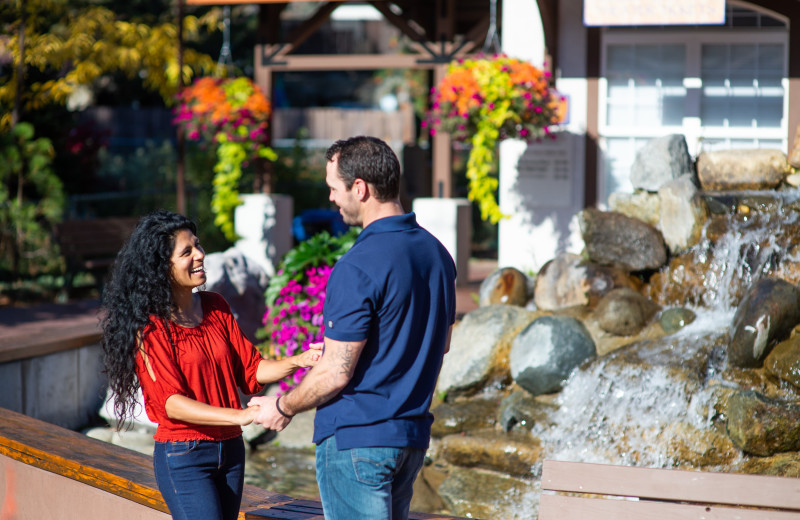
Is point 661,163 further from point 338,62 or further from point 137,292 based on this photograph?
point 137,292

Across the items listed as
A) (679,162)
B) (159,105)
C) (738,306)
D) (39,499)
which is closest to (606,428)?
(738,306)

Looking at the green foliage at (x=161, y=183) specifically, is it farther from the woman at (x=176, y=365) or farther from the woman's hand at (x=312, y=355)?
the woman's hand at (x=312, y=355)

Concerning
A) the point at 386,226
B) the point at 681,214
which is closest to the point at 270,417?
the point at 386,226

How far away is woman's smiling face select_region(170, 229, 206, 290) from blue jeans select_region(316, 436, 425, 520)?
79cm

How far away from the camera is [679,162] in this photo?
26.8 ft

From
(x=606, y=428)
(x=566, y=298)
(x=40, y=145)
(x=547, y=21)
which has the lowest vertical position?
(x=606, y=428)

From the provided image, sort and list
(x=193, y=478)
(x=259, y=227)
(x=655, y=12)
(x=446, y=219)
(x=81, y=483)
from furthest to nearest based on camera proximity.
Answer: (x=259, y=227), (x=446, y=219), (x=655, y=12), (x=81, y=483), (x=193, y=478)

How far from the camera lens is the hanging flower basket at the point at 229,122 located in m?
9.45

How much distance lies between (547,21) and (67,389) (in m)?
5.55

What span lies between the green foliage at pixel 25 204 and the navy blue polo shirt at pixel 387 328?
9.28 meters

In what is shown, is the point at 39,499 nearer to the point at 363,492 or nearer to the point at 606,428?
the point at 363,492

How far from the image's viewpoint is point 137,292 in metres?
2.97

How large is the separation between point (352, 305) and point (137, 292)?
90 centimetres

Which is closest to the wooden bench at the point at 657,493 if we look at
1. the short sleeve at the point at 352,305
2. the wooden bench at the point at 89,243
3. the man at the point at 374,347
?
the man at the point at 374,347
